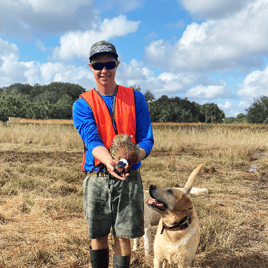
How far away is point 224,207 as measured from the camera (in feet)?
16.6

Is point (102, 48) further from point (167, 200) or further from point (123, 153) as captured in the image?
point (167, 200)

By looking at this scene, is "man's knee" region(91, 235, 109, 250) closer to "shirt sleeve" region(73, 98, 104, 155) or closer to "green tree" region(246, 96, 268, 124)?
"shirt sleeve" region(73, 98, 104, 155)

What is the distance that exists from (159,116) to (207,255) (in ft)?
202

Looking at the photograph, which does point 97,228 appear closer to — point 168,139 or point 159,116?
point 168,139

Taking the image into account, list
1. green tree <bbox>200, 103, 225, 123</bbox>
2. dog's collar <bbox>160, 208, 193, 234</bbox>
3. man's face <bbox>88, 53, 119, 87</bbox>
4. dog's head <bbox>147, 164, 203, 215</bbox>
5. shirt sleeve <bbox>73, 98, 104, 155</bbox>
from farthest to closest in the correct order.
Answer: green tree <bbox>200, 103, 225, 123</bbox>
dog's collar <bbox>160, 208, 193, 234</bbox>
dog's head <bbox>147, 164, 203, 215</bbox>
man's face <bbox>88, 53, 119, 87</bbox>
shirt sleeve <bbox>73, 98, 104, 155</bbox>

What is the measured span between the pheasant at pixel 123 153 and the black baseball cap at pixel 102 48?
2.54ft

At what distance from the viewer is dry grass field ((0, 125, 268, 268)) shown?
3311mm

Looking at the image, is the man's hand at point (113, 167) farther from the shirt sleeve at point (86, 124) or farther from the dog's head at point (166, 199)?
the dog's head at point (166, 199)

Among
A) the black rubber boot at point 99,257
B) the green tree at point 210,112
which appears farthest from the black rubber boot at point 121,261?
the green tree at point 210,112

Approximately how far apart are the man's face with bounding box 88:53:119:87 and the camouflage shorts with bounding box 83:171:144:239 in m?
0.84

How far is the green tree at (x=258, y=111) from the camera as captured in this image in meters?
59.8

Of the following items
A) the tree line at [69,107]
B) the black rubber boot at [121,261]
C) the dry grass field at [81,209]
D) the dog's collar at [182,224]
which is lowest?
the dry grass field at [81,209]

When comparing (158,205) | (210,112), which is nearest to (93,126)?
(158,205)

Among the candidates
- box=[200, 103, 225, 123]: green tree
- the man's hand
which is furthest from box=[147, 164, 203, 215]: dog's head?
box=[200, 103, 225, 123]: green tree
